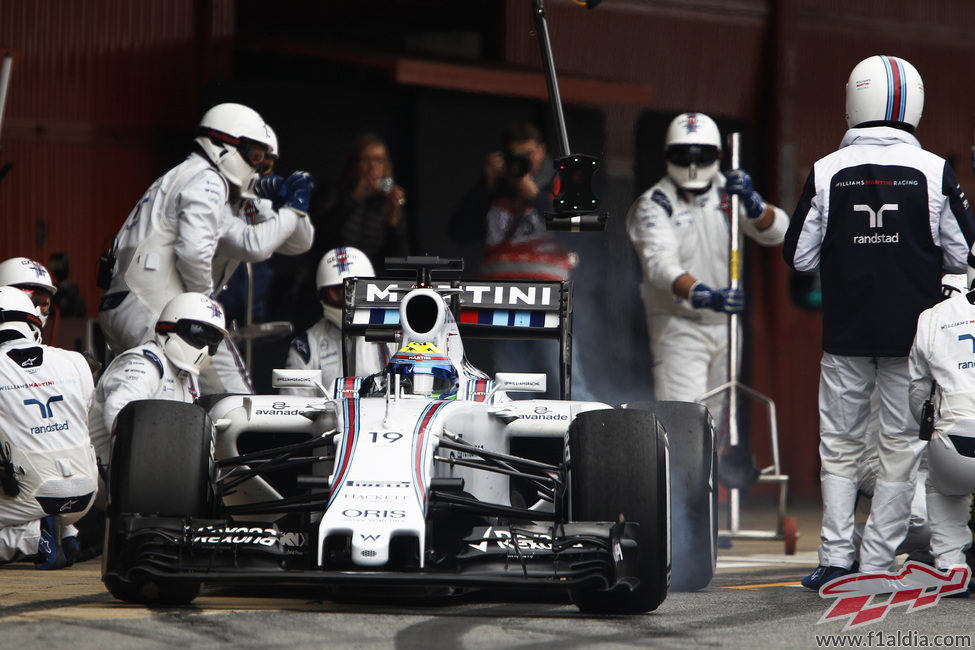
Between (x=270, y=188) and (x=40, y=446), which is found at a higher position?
(x=270, y=188)

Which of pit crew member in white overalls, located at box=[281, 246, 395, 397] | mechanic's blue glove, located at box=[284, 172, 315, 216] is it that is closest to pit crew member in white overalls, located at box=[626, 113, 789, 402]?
pit crew member in white overalls, located at box=[281, 246, 395, 397]

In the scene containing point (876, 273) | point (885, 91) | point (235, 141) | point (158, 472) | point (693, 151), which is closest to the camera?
point (158, 472)

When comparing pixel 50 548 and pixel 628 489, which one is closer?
pixel 628 489

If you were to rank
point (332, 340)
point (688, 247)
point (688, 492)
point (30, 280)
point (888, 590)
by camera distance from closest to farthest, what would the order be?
point (888, 590), point (688, 492), point (30, 280), point (332, 340), point (688, 247)

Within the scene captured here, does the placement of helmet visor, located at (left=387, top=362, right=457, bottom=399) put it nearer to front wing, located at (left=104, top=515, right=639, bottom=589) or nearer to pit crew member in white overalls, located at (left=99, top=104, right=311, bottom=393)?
front wing, located at (left=104, top=515, right=639, bottom=589)

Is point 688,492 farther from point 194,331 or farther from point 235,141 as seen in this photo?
point 235,141

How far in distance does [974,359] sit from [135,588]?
3371 mm

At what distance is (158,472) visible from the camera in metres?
5.34

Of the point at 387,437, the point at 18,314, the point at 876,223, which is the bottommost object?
the point at 387,437

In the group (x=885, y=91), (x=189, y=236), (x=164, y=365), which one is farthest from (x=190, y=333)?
(x=885, y=91)

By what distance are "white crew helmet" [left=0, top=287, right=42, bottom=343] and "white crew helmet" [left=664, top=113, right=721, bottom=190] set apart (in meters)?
4.00

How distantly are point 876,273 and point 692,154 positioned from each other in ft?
9.95

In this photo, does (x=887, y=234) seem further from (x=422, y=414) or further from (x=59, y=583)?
(x=59, y=583)

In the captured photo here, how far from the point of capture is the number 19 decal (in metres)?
5.22
